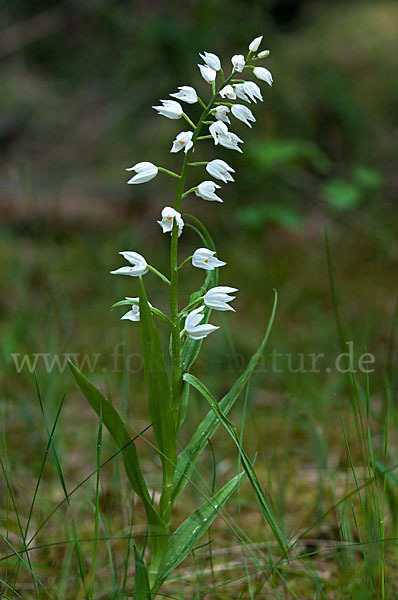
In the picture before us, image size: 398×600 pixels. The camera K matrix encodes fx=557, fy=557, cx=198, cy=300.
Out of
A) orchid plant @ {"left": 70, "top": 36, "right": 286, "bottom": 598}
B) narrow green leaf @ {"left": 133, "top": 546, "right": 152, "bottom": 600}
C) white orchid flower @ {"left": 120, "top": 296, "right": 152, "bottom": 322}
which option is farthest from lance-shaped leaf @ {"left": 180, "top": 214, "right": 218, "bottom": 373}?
narrow green leaf @ {"left": 133, "top": 546, "right": 152, "bottom": 600}

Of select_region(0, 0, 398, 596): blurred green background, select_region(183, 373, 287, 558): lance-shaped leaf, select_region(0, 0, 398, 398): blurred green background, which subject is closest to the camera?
select_region(183, 373, 287, 558): lance-shaped leaf

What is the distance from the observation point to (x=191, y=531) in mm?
1042

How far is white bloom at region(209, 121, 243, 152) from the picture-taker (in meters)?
1.00

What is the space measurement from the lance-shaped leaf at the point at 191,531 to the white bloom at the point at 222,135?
2.04 feet

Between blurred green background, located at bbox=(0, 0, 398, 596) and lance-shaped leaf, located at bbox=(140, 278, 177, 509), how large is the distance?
82 cm

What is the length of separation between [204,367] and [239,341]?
0.82 feet

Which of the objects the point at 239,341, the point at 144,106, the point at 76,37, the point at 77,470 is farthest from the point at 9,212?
the point at 76,37

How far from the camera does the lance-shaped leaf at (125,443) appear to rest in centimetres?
99

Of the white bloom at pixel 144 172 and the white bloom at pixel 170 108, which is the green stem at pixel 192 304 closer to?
the white bloom at pixel 144 172

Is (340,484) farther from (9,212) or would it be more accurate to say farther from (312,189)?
(9,212)

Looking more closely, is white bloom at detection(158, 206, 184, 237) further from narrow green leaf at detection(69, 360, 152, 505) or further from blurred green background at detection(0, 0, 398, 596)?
blurred green background at detection(0, 0, 398, 596)

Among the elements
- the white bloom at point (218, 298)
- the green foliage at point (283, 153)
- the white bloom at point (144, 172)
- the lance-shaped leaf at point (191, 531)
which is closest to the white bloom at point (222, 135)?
the white bloom at point (144, 172)

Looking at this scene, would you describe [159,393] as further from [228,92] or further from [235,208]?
[235,208]

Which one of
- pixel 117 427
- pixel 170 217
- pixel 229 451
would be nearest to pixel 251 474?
pixel 117 427
